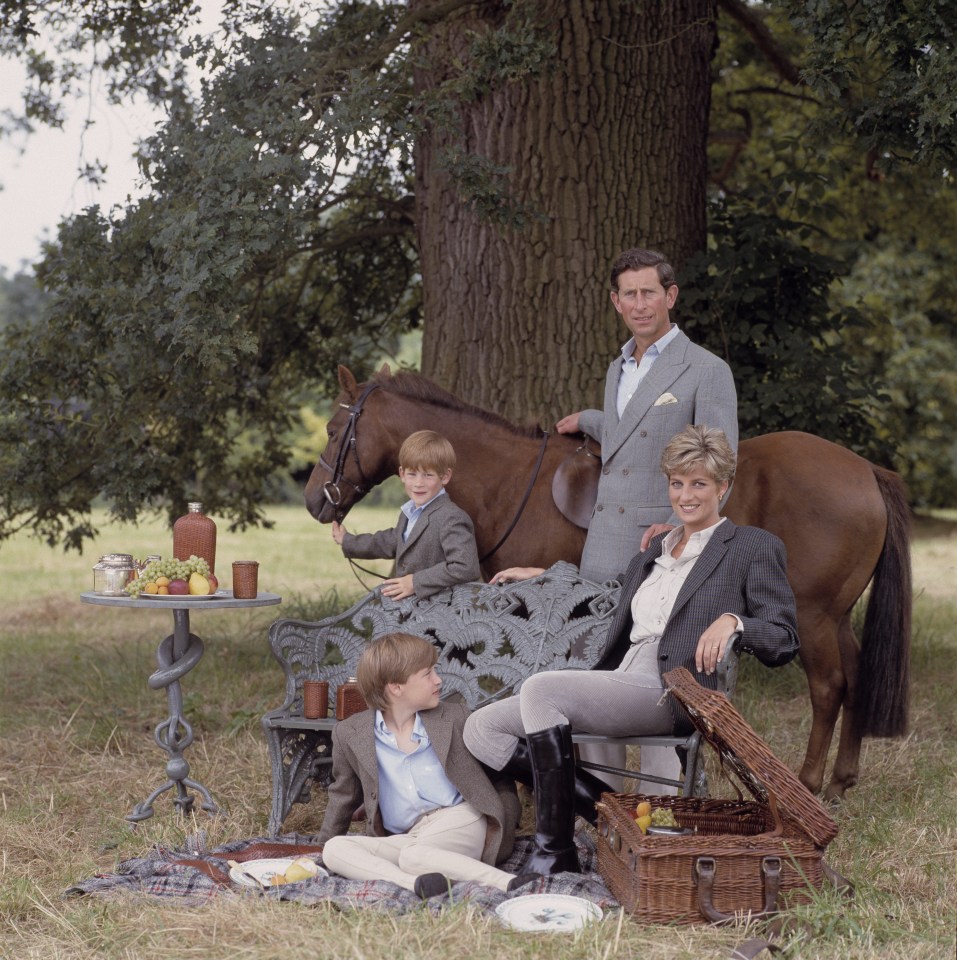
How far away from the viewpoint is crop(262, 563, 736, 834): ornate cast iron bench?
4891 millimetres

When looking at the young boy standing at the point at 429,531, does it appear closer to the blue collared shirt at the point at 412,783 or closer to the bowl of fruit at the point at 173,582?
the bowl of fruit at the point at 173,582

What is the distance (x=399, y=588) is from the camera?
509 centimetres

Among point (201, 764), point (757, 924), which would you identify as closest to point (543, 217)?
point (201, 764)

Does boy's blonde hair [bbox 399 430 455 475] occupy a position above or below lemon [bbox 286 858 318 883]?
above

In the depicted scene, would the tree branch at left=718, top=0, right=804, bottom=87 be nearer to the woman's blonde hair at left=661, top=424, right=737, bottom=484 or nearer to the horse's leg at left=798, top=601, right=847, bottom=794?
the horse's leg at left=798, top=601, right=847, bottom=794

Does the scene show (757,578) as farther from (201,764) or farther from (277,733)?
(201,764)

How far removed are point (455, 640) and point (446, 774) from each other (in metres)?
0.89

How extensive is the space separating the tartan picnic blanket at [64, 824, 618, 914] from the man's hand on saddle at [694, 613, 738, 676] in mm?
806

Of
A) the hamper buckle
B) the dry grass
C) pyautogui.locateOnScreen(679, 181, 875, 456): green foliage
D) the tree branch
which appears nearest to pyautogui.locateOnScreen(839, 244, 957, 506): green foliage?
the tree branch

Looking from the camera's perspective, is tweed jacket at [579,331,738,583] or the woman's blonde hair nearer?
the woman's blonde hair

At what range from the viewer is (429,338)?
7312mm

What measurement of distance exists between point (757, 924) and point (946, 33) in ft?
12.6

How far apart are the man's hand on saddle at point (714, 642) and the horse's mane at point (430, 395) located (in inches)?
74.1

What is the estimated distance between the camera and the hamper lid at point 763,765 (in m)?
3.59
